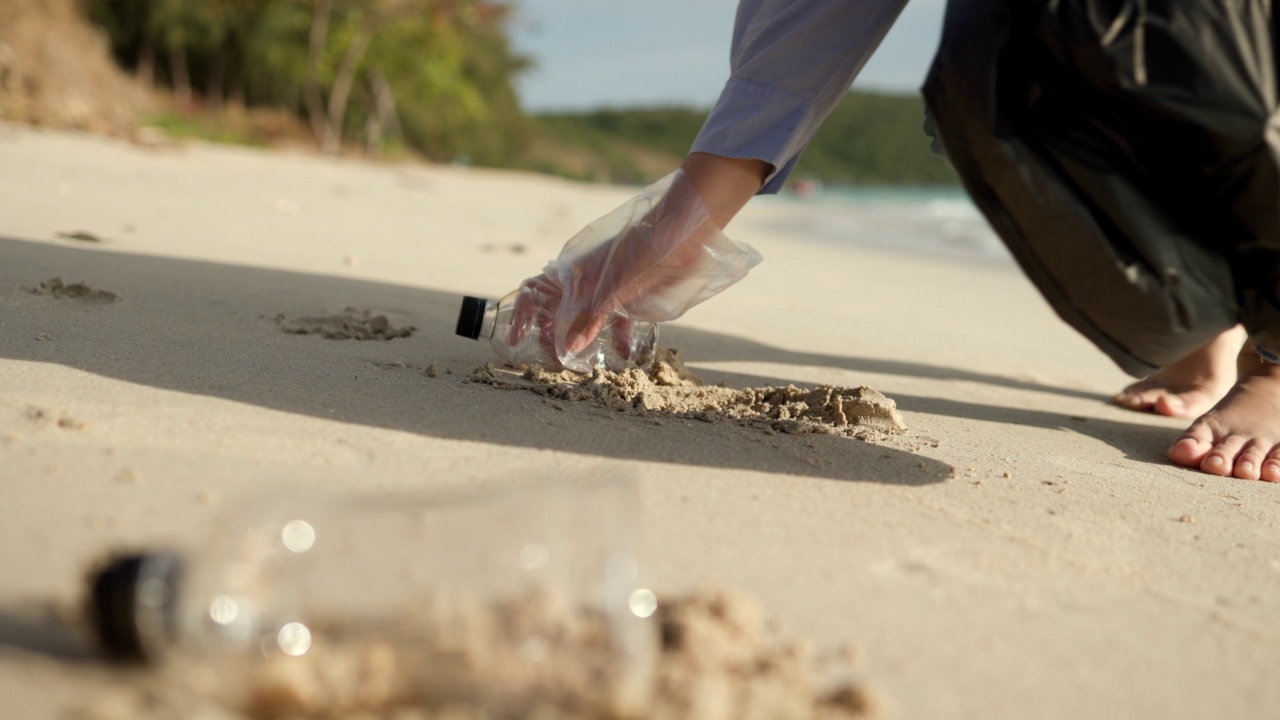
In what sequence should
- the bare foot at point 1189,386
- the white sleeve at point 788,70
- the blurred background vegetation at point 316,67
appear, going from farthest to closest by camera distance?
the blurred background vegetation at point 316,67, the bare foot at point 1189,386, the white sleeve at point 788,70

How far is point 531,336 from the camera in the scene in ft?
6.66

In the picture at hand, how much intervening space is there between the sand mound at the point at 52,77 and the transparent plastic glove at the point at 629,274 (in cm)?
709

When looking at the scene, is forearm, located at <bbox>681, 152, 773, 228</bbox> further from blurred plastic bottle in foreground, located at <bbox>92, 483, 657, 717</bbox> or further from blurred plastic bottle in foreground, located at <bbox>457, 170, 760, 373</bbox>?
blurred plastic bottle in foreground, located at <bbox>92, 483, 657, 717</bbox>

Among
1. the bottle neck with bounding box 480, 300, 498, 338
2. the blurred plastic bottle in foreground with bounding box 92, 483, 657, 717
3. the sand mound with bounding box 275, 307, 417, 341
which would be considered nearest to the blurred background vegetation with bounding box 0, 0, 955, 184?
the sand mound with bounding box 275, 307, 417, 341

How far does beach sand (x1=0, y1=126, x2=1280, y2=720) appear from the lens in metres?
1.02

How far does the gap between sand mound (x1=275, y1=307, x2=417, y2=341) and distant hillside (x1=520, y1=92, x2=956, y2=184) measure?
4784 centimetres

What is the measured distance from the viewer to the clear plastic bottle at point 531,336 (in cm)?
201

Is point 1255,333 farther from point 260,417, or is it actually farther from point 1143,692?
point 260,417

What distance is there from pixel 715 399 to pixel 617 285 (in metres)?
0.29

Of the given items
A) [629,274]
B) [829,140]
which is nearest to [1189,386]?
[629,274]

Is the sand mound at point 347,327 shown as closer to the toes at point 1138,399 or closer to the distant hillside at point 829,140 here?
the toes at point 1138,399

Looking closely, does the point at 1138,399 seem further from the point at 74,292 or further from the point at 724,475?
the point at 74,292

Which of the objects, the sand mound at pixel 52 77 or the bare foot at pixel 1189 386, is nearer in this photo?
the bare foot at pixel 1189 386

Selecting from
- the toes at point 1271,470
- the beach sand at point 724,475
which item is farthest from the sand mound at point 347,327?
the toes at point 1271,470
